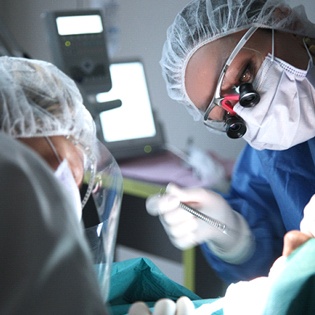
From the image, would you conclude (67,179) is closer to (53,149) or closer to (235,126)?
(53,149)

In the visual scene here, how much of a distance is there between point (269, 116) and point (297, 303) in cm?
65

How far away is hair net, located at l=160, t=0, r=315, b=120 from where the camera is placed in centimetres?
158

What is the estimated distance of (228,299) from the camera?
119 cm

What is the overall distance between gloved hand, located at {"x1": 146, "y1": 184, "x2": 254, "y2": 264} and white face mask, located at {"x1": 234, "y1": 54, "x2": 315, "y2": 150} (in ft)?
0.85

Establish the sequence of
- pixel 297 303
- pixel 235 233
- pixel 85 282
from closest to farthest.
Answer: pixel 85 282, pixel 297 303, pixel 235 233

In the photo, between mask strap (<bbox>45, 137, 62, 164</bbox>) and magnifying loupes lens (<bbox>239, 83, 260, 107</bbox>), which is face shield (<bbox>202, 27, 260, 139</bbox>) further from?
mask strap (<bbox>45, 137, 62, 164</bbox>)

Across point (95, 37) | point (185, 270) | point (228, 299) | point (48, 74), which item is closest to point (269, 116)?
point (228, 299)

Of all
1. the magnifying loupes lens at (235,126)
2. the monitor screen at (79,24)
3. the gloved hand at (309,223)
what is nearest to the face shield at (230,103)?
the magnifying loupes lens at (235,126)

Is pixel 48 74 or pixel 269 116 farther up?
pixel 48 74

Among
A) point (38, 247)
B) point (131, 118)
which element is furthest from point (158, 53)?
point (38, 247)

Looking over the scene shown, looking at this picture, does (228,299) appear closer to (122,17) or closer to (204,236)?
(204,236)

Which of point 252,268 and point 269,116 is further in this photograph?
point 252,268

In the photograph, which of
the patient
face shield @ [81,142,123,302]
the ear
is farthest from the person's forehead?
the patient

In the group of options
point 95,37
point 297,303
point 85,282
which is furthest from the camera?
point 95,37
